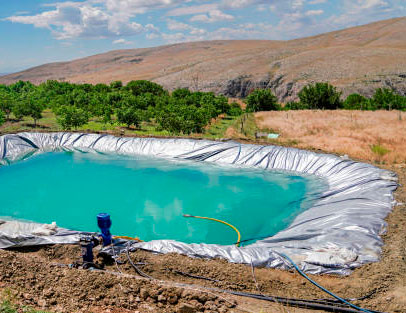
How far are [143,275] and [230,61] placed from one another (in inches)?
3019

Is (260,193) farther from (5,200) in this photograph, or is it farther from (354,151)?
(5,200)

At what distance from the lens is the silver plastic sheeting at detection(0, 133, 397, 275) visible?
23.1 feet

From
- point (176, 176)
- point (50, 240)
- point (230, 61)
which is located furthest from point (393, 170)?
point (230, 61)

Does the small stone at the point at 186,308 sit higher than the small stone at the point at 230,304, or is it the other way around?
the small stone at the point at 186,308

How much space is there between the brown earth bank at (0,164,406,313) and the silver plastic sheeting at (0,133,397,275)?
0.29m

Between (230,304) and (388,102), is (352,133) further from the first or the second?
(388,102)

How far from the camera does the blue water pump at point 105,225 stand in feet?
23.6

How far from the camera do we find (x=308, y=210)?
10.7 metres

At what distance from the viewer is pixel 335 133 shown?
64.7ft

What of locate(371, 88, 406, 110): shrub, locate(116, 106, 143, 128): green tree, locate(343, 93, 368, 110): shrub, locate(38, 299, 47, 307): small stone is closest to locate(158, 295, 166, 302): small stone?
locate(38, 299, 47, 307): small stone

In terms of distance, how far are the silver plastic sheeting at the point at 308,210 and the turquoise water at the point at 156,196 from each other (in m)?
0.82

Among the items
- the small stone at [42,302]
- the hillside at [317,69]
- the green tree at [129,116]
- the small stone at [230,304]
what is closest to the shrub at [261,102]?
the hillside at [317,69]

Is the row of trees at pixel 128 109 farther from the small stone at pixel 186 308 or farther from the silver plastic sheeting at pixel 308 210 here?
the small stone at pixel 186 308

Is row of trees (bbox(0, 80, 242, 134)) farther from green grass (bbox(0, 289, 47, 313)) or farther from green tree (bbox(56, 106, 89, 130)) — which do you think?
green grass (bbox(0, 289, 47, 313))
